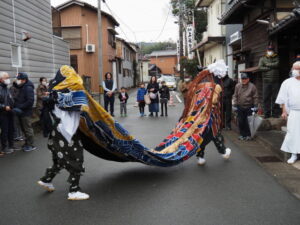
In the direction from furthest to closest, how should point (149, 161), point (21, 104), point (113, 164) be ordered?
1. point (21, 104)
2. point (113, 164)
3. point (149, 161)

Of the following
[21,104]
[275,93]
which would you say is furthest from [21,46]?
[275,93]

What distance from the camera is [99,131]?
5297 millimetres

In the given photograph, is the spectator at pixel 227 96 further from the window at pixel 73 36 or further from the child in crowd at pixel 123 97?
the window at pixel 73 36

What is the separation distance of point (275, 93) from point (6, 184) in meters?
8.43

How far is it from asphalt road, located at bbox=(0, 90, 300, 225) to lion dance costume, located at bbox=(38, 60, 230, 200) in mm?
362

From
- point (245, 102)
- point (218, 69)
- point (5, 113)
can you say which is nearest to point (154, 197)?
point (218, 69)

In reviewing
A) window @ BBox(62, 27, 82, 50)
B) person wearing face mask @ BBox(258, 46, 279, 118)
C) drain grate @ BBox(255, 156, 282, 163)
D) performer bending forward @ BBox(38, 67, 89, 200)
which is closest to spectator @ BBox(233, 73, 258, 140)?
person wearing face mask @ BBox(258, 46, 279, 118)

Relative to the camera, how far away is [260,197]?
195 inches

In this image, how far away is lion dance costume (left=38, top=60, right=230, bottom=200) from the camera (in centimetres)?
482

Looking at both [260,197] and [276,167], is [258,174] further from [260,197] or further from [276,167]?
[260,197]

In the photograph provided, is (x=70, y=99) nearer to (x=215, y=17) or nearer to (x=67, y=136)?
(x=67, y=136)

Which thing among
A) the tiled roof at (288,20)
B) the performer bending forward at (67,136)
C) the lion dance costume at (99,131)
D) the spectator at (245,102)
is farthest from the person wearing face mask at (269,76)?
the performer bending forward at (67,136)

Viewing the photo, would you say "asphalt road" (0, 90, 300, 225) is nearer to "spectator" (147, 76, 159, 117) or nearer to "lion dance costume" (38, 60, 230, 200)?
"lion dance costume" (38, 60, 230, 200)

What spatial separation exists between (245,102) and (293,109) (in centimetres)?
266
